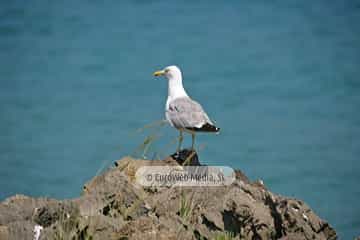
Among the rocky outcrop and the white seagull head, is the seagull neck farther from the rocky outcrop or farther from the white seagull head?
the rocky outcrop

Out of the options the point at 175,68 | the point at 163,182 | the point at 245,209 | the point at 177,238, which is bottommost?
the point at 177,238

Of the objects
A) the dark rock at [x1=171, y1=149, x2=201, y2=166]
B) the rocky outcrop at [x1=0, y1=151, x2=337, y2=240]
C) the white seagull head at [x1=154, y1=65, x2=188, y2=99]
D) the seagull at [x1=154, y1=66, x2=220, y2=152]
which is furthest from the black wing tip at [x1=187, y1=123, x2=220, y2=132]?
the white seagull head at [x1=154, y1=65, x2=188, y2=99]

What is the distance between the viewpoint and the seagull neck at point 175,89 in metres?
5.44

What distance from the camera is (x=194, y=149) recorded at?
197 inches

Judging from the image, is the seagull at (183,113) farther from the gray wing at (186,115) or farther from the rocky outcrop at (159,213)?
the rocky outcrop at (159,213)

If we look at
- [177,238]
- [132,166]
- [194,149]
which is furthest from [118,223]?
[194,149]

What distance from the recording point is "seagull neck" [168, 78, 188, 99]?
5.44 m

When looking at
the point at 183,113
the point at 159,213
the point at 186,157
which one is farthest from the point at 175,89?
the point at 159,213

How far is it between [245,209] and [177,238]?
64cm

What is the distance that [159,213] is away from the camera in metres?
4.35

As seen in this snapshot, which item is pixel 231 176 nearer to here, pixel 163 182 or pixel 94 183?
pixel 163 182

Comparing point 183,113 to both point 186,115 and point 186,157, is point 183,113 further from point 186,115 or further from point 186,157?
point 186,157

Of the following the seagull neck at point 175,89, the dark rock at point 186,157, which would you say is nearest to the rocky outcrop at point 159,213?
the dark rock at point 186,157

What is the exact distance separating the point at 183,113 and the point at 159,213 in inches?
35.2
